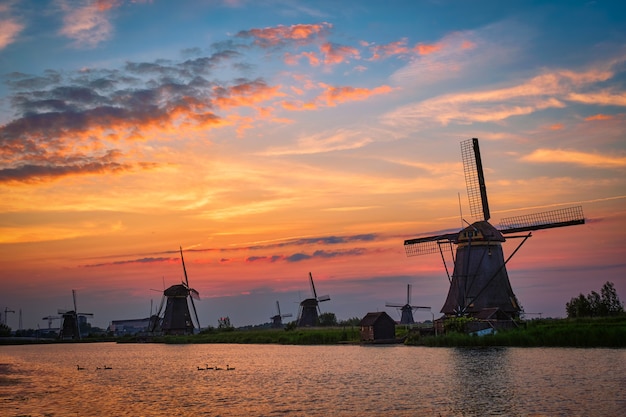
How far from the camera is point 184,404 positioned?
103 feet

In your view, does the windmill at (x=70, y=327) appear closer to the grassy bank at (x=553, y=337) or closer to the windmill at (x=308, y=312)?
the windmill at (x=308, y=312)

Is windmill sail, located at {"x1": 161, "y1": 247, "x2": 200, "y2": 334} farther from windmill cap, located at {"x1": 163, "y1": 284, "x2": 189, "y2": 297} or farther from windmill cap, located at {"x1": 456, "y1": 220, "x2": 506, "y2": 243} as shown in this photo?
windmill cap, located at {"x1": 456, "y1": 220, "x2": 506, "y2": 243}

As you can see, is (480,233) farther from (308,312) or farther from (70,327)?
(70,327)

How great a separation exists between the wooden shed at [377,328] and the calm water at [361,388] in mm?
21004

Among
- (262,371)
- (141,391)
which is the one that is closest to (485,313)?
(262,371)

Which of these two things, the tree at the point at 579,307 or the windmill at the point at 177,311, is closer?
the tree at the point at 579,307

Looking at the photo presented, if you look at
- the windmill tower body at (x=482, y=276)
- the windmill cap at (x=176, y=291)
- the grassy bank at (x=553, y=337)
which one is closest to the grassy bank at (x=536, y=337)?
the grassy bank at (x=553, y=337)

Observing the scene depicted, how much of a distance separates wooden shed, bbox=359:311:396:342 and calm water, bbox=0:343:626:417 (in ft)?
68.9

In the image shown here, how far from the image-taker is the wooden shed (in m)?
73.9

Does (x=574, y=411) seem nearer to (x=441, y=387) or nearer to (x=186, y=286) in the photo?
(x=441, y=387)

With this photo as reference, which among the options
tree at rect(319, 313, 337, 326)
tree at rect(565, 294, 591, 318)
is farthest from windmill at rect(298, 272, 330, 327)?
tree at rect(565, 294, 591, 318)

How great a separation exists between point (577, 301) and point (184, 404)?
63327 millimetres

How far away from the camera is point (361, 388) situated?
1346 inches

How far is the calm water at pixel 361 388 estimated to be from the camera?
26.7 meters
